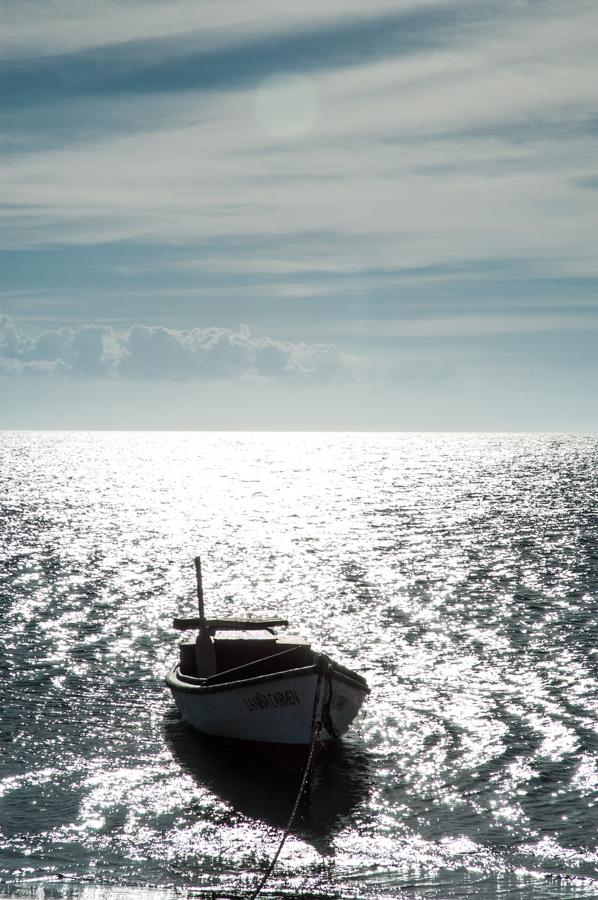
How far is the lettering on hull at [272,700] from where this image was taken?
25547 millimetres

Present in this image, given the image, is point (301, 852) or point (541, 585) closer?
point (301, 852)

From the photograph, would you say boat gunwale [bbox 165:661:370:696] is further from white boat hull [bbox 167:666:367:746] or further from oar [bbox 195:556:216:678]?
oar [bbox 195:556:216:678]

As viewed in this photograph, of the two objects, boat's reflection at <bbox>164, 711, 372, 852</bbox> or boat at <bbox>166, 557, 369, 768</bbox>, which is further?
boat at <bbox>166, 557, 369, 768</bbox>

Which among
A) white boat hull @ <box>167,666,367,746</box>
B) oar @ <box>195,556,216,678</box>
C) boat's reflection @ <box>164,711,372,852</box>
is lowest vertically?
boat's reflection @ <box>164,711,372,852</box>

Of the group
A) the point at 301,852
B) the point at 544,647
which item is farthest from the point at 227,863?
the point at 544,647

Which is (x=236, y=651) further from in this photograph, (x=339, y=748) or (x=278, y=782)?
(x=278, y=782)

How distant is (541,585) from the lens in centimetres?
5988

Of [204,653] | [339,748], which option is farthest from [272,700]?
[204,653]

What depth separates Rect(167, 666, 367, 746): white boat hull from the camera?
2541 cm

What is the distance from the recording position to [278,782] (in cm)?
2492

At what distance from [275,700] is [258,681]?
73cm

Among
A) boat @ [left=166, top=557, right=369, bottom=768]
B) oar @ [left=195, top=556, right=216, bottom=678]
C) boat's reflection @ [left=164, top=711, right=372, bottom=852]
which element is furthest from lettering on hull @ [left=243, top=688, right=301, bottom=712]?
oar @ [left=195, top=556, right=216, bottom=678]

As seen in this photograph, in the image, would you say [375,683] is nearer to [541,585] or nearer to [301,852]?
[301,852]

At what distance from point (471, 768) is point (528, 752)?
2.33m
